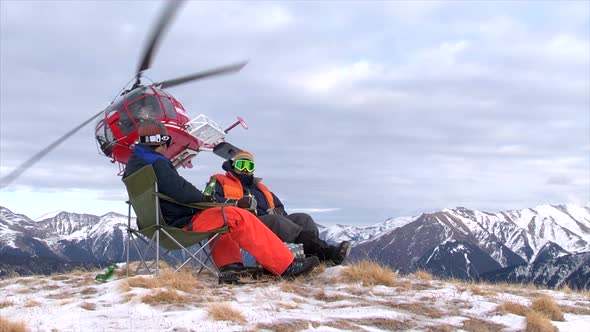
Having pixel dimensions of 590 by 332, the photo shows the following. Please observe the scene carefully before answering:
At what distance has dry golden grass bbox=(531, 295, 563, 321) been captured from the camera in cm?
689

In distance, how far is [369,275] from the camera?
877cm

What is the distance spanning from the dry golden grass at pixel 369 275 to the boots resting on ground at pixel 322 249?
853mm

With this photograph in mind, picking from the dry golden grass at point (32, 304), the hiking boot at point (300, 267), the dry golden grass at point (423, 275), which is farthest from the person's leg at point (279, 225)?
the dry golden grass at point (32, 304)

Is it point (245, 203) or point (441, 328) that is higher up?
point (245, 203)

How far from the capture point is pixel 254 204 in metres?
9.04

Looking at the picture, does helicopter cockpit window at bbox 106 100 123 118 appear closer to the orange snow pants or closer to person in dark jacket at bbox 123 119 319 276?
person in dark jacket at bbox 123 119 319 276

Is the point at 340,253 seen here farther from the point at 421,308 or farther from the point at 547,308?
the point at 547,308

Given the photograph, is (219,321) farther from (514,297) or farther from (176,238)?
(514,297)

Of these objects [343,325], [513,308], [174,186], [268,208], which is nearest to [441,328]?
[343,325]

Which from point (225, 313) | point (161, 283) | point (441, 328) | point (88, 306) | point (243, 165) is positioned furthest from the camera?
point (243, 165)

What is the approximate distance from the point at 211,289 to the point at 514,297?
3.95m

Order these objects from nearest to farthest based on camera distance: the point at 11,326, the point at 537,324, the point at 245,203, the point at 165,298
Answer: the point at 11,326, the point at 537,324, the point at 165,298, the point at 245,203

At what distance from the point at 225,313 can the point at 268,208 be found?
4.96 m

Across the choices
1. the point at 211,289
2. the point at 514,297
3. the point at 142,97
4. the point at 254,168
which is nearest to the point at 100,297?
the point at 211,289
